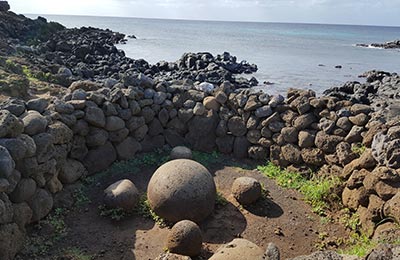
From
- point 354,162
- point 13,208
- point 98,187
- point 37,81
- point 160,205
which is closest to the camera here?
point 13,208

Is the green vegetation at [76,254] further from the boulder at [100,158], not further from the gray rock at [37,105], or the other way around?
the gray rock at [37,105]

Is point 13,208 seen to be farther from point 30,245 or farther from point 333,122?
point 333,122

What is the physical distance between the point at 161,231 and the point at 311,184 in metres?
3.34

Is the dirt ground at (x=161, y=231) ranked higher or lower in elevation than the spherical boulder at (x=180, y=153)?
lower

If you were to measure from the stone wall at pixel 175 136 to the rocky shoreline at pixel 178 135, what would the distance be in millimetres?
21

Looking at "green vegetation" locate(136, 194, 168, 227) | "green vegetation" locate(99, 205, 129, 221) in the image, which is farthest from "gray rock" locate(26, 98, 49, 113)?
"green vegetation" locate(136, 194, 168, 227)

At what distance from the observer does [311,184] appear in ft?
29.1

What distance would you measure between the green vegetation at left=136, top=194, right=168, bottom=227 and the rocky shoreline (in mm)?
1430

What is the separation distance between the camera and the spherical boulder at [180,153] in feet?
31.5

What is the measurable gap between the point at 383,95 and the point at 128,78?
45.1ft

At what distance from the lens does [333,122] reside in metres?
8.97

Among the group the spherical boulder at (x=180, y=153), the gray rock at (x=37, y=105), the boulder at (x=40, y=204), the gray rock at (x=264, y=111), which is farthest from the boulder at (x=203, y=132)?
the boulder at (x=40, y=204)

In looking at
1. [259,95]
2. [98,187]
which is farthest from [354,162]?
[98,187]

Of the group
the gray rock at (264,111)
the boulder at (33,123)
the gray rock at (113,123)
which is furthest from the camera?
the gray rock at (264,111)
